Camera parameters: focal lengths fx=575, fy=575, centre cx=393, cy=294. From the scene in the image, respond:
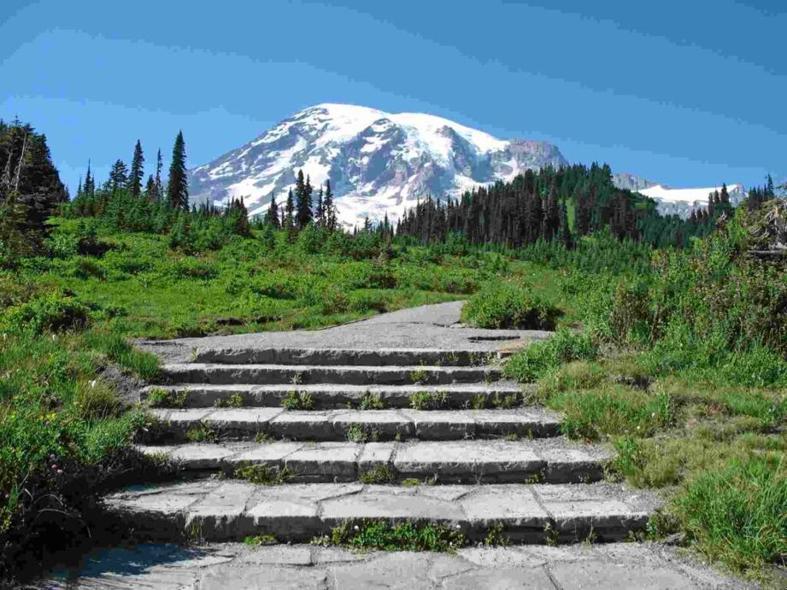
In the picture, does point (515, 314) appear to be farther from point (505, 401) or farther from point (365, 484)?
point (365, 484)

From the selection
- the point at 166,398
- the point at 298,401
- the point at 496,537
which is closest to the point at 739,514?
the point at 496,537

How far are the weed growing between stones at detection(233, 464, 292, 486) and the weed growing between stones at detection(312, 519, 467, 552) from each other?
0.94 m

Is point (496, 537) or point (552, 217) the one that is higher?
point (552, 217)

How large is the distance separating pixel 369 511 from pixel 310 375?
304 centimetres

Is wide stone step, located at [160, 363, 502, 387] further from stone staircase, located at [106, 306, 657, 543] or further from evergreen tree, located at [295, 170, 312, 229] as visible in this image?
evergreen tree, located at [295, 170, 312, 229]

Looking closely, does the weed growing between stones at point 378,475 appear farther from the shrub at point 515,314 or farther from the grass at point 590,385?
the shrub at point 515,314

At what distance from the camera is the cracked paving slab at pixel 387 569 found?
3295 mm

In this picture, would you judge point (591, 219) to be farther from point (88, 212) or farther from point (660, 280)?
point (660, 280)

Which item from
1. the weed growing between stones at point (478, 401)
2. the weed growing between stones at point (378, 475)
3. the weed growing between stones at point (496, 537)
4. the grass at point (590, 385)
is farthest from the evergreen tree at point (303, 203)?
the weed growing between stones at point (496, 537)

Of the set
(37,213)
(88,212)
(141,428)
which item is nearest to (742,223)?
(141,428)

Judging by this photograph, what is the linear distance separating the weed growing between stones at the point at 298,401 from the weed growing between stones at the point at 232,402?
1.51 ft

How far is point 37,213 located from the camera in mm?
22969

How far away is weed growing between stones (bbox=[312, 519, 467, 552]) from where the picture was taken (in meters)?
3.77

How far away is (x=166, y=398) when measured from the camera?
6.25 m
